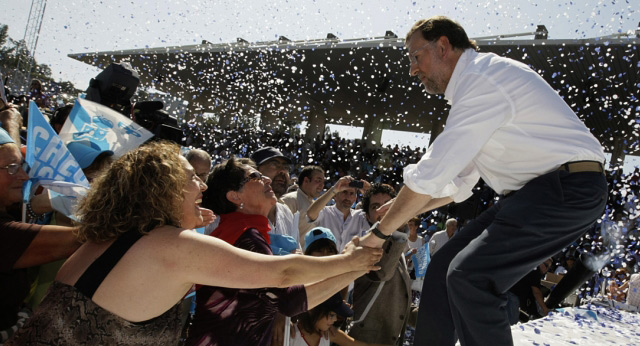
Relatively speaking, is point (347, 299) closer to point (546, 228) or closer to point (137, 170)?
point (546, 228)

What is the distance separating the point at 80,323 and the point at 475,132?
1.70m

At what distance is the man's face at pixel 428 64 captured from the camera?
2.35m

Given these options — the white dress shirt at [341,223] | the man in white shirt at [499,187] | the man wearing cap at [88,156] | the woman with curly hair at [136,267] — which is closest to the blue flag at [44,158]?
the man wearing cap at [88,156]

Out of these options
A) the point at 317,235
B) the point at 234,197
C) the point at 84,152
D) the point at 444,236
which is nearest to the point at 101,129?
the point at 84,152

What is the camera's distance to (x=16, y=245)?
1.92 meters

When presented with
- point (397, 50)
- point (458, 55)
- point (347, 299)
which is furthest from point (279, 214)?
point (397, 50)

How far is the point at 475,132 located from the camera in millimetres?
1998

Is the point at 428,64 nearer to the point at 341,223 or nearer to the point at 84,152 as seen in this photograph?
the point at 84,152

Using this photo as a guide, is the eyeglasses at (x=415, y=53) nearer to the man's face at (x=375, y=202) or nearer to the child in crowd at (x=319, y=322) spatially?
the child in crowd at (x=319, y=322)

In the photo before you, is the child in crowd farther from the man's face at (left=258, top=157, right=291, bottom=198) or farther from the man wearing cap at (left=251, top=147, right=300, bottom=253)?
the man's face at (left=258, top=157, right=291, bottom=198)

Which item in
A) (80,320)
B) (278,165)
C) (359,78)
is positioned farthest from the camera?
(359,78)

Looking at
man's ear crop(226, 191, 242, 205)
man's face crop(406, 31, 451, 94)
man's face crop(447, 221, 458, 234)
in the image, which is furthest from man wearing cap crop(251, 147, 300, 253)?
man's face crop(447, 221, 458, 234)

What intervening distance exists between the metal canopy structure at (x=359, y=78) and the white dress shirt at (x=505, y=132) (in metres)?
9.88

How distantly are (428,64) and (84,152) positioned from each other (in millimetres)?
2171
